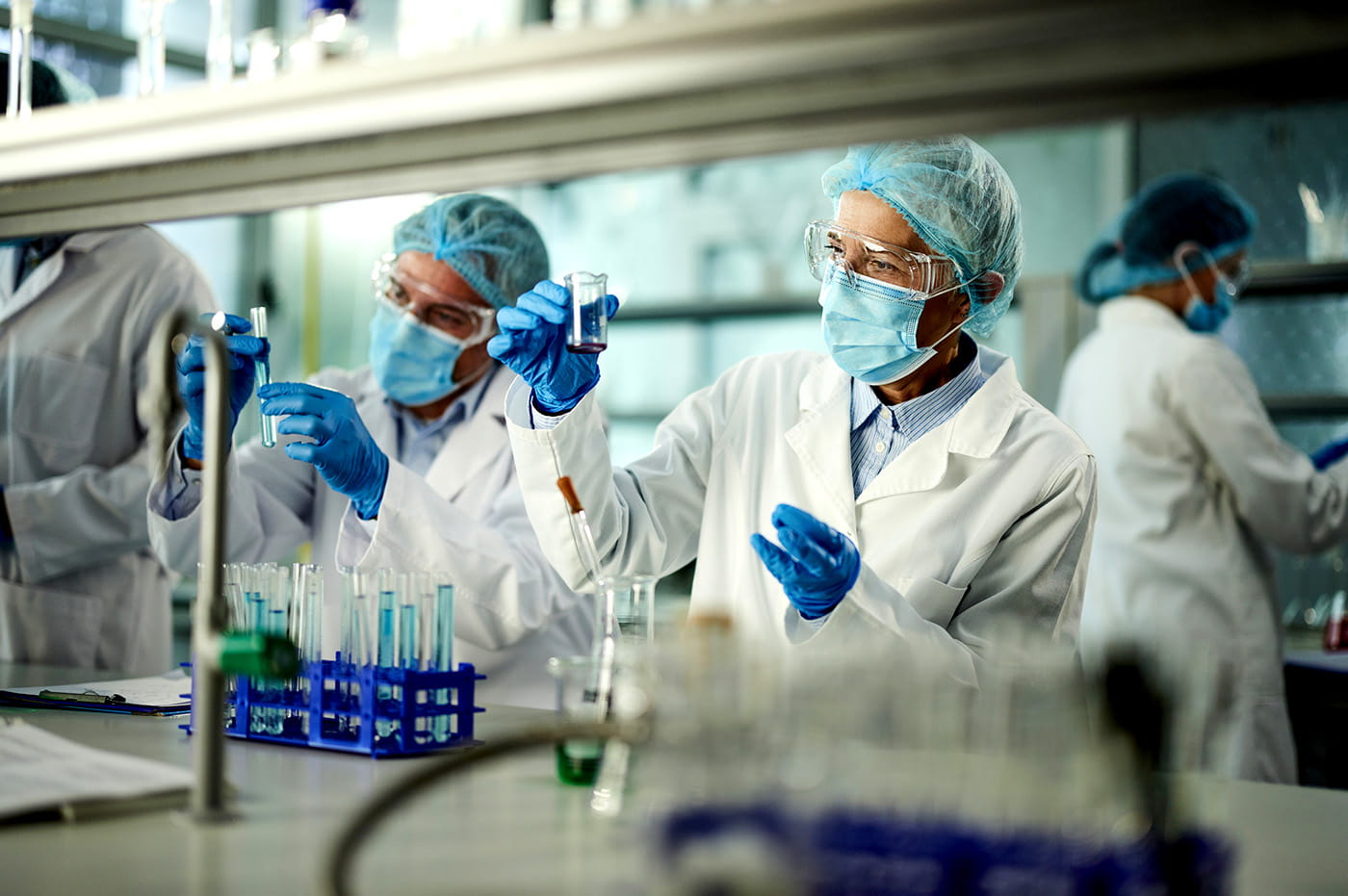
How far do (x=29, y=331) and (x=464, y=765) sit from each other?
7.65 ft

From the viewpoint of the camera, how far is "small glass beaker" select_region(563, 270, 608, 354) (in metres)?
1.83

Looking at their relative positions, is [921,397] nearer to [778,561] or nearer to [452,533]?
[778,561]

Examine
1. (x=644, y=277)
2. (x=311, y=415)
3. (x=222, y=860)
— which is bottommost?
(x=222, y=860)

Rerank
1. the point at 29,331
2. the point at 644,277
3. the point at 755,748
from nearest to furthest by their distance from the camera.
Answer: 1. the point at 755,748
2. the point at 29,331
3. the point at 644,277

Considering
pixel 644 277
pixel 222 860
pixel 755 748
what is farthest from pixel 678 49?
pixel 644 277

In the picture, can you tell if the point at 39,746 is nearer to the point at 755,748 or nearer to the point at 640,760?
the point at 640,760

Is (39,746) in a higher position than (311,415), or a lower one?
lower

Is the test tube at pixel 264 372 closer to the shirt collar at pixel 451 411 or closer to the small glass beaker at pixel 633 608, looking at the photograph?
the shirt collar at pixel 451 411

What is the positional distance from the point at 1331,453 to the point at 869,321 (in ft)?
6.65

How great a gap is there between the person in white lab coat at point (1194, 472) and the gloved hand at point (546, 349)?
1.81m

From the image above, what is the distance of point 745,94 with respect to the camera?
1047 millimetres

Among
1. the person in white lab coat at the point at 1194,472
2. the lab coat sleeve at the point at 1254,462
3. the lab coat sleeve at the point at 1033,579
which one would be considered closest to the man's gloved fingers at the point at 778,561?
the lab coat sleeve at the point at 1033,579

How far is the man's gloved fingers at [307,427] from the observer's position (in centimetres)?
213

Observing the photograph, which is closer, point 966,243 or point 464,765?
point 464,765
